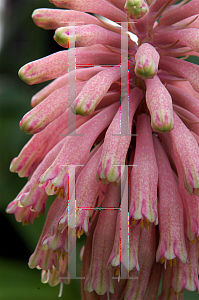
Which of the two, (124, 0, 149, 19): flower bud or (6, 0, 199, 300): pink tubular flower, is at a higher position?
(124, 0, 149, 19): flower bud

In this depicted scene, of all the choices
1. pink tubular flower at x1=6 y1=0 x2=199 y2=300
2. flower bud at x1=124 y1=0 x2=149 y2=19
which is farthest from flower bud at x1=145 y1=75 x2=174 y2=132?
flower bud at x1=124 y1=0 x2=149 y2=19

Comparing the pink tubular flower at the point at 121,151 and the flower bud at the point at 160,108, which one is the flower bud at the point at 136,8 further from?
the flower bud at the point at 160,108

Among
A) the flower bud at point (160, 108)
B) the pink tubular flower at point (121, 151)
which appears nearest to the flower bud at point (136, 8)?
the pink tubular flower at point (121, 151)

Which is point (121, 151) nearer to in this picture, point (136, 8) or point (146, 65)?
point (146, 65)

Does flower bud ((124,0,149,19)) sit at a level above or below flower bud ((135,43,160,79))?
above

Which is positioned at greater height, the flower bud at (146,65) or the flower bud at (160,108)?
the flower bud at (146,65)

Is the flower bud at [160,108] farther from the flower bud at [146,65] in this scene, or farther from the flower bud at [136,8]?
the flower bud at [136,8]

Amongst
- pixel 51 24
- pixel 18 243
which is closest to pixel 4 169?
pixel 18 243

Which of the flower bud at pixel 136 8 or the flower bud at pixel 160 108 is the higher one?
the flower bud at pixel 136 8

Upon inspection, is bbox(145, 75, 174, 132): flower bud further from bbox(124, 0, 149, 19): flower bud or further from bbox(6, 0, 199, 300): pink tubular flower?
bbox(124, 0, 149, 19): flower bud
